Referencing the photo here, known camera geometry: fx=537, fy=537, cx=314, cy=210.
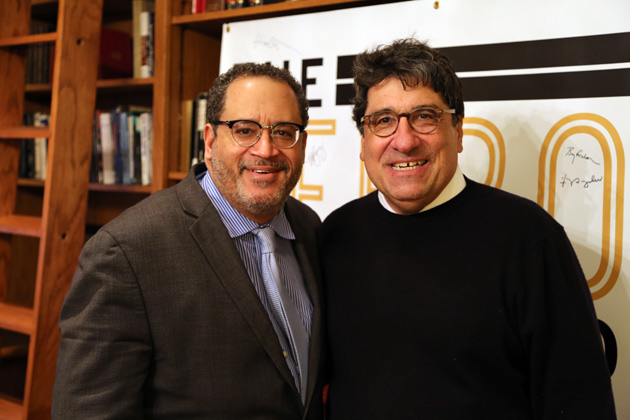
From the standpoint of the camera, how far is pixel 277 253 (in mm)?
1463

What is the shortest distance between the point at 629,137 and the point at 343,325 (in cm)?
96

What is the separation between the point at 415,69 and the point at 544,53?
0.55 meters

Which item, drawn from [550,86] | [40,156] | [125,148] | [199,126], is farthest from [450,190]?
[40,156]

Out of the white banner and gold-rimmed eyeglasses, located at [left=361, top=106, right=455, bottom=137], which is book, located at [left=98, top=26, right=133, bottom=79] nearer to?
the white banner

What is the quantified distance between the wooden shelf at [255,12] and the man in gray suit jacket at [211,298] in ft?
2.34

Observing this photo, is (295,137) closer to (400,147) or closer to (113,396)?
(400,147)

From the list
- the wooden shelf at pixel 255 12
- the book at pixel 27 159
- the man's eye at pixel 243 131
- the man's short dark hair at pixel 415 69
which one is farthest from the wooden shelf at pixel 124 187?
the man's short dark hair at pixel 415 69

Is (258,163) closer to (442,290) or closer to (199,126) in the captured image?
(442,290)

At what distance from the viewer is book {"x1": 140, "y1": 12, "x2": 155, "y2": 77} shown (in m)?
2.53

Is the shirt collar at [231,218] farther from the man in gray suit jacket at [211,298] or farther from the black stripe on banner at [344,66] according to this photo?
the black stripe on banner at [344,66]

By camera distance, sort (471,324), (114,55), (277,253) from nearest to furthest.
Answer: (471,324)
(277,253)
(114,55)

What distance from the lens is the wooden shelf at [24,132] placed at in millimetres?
2000

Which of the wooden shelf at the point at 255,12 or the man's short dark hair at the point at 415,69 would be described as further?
the wooden shelf at the point at 255,12

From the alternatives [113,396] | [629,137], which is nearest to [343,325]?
[113,396]
